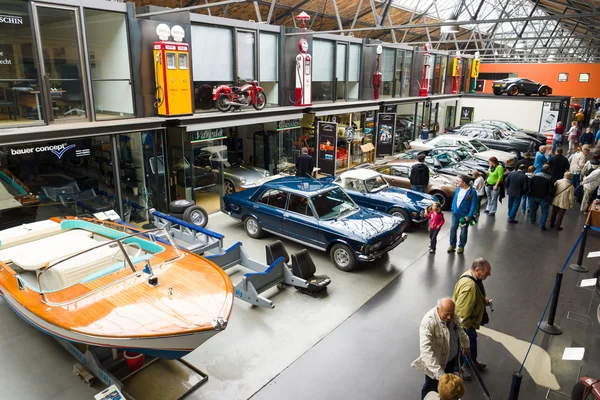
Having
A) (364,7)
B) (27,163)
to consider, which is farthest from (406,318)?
(364,7)

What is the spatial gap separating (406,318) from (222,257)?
3.36 metres

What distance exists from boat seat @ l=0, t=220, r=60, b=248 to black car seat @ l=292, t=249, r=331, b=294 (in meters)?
4.13

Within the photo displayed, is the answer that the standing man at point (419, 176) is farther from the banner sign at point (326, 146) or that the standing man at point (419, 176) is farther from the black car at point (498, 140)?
the black car at point (498, 140)

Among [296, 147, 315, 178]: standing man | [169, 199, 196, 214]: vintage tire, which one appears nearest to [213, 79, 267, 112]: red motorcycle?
[296, 147, 315, 178]: standing man

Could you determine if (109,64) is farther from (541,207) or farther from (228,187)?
(541,207)

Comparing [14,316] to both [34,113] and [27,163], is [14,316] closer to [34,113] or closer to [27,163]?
[27,163]

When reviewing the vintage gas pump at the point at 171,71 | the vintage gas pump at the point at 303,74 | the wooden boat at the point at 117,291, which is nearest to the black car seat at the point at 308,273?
the wooden boat at the point at 117,291

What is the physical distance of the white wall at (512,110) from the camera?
2455 cm

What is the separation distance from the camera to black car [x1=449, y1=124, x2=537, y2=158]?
18.7 m

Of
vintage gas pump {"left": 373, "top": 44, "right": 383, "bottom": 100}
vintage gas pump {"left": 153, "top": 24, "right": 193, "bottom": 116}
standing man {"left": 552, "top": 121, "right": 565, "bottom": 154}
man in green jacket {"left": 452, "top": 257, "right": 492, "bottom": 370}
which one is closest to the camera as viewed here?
man in green jacket {"left": 452, "top": 257, "right": 492, "bottom": 370}

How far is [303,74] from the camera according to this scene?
14.0 meters

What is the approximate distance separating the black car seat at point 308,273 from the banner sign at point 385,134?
12.2m

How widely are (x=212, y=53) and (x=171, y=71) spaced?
2.18 metres

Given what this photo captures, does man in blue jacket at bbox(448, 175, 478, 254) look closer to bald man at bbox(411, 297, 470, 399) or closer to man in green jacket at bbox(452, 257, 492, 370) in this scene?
man in green jacket at bbox(452, 257, 492, 370)
